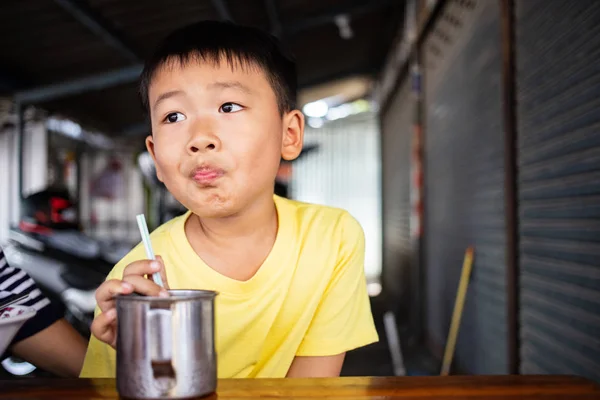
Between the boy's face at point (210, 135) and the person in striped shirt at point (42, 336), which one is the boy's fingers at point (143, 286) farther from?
the person in striped shirt at point (42, 336)

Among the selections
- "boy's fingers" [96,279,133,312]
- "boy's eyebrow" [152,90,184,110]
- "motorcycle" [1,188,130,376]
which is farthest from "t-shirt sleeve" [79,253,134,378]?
"motorcycle" [1,188,130,376]

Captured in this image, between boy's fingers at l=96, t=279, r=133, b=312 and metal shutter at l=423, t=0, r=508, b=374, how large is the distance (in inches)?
90.5

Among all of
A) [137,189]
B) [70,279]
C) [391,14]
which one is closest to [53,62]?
[70,279]

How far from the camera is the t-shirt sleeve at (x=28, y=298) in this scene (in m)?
1.22

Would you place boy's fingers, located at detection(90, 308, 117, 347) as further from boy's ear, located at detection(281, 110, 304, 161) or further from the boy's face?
boy's ear, located at detection(281, 110, 304, 161)

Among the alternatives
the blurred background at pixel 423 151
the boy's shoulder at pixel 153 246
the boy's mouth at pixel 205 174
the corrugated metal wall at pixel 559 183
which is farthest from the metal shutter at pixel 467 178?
the boy's mouth at pixel 205 174

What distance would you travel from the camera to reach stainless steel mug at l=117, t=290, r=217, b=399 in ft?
Result: 2.27

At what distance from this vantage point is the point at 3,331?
3.53ft

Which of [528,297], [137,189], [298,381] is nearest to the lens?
[298,381]

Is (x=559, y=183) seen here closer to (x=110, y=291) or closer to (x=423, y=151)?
(x=110, y=291)

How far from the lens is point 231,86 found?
1142 mm

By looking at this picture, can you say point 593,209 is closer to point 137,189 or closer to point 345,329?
point 345,329

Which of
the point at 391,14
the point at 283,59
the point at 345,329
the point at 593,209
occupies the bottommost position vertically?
the point at 345,329

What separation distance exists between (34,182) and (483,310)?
6.28 m
